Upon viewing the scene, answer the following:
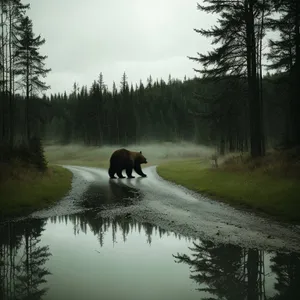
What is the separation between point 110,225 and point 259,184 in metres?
8.75

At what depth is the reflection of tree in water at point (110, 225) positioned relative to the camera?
7734mm

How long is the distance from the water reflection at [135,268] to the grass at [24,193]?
3112 mm

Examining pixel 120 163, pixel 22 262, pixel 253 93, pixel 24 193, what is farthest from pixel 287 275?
pixel 120 163

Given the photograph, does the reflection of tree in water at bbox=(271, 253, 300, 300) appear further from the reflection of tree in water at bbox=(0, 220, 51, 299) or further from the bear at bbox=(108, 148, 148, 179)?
the bear at bbox=(108, 148, 148, 179)

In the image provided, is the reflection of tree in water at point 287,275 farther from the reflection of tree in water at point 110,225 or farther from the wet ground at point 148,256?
the reflection of tree in water at point 110,225

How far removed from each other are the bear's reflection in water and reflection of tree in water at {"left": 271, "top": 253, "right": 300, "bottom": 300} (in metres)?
7.20

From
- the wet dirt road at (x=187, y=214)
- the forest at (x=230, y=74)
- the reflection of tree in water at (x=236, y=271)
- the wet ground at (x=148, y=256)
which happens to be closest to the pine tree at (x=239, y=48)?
the forest at (x=230, y=74)

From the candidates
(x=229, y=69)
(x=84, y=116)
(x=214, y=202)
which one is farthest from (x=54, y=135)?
(x=214, y=202)

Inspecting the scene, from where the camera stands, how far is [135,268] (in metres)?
5.47

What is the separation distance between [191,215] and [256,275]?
4876 millimetres

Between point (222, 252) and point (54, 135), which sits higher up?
point (54, 135)

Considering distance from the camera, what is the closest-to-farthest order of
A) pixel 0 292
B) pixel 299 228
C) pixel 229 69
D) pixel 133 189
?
1. pixel 0 292
2. pixel 299 228
3. pixel 133 189
4. pixel 229 69

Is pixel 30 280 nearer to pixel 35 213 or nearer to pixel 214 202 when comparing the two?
pixel 35 213

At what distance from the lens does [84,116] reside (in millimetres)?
86438
